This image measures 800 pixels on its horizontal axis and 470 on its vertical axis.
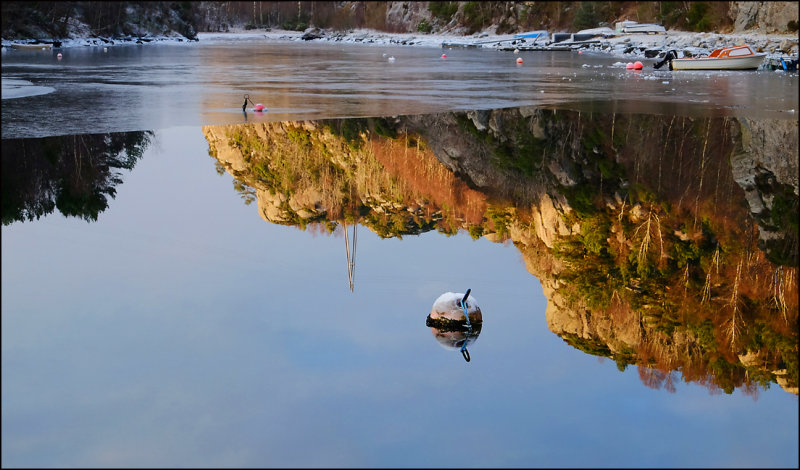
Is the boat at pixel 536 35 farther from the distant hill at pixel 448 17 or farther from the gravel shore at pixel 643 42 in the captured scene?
the distant hill at pixel 448 17

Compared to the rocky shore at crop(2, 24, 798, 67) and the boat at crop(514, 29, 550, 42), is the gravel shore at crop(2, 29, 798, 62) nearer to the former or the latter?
the rocky shore at crop(2, 24, 798, 67)

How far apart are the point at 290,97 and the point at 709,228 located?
12146 millimetres

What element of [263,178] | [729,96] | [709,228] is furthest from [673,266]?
[729,96]

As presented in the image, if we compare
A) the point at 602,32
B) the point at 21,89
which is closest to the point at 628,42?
the point at 602,32

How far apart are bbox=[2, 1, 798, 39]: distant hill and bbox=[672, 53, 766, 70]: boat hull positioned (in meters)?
7.66

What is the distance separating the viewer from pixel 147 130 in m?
13.9

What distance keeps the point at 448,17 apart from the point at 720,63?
2125 inches

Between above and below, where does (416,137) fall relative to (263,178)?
above

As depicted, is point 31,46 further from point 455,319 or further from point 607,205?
point 455,319

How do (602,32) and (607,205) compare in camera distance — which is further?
(602,32)

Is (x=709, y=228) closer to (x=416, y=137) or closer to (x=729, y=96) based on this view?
(x=416, y=137)

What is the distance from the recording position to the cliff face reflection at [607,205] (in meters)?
6.52

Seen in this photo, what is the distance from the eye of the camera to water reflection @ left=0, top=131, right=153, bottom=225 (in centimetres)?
921

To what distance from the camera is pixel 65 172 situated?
416 inches
